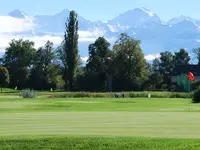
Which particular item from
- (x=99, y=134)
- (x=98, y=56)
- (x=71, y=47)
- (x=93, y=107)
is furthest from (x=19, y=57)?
(x=99, y=134)

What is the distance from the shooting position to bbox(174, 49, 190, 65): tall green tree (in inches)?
6139

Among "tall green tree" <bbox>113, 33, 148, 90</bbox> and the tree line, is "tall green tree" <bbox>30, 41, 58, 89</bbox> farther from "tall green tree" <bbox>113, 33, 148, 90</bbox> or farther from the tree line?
"tall green tree" <bbox>113, 33, 148, 90</bbox>

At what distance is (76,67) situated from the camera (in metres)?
105

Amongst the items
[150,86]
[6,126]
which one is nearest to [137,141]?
[6,126]

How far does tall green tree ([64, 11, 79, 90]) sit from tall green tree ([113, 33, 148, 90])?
13.0 meters

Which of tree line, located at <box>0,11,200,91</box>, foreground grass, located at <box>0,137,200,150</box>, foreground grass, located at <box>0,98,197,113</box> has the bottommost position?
foreground grass, located at <box>0,137,200,150</box>

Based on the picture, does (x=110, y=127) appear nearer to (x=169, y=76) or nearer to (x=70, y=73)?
(x=70, y=73)

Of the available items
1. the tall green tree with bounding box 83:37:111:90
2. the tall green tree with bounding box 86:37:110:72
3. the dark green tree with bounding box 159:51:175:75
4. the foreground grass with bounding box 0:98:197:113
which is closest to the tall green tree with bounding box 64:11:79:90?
the tall green tree with bounding box 83:37:111:90

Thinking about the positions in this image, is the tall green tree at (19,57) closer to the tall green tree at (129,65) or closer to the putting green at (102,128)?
the tall green tree at (129,65)

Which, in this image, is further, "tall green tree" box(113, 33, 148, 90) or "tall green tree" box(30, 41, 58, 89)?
"tall green tree" box(30, 41, 58, 89)

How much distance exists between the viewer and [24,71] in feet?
400

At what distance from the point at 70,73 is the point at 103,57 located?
29833mm

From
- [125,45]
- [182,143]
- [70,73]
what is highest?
[125,45]

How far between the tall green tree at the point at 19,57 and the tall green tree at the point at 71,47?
757 inches
